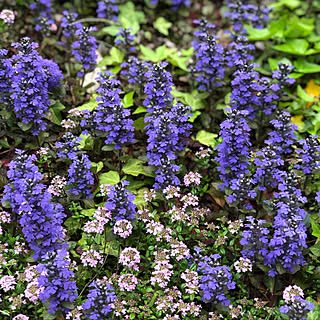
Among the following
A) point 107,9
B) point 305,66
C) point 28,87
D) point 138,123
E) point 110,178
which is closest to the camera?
point 28,87

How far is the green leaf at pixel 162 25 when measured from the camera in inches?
327

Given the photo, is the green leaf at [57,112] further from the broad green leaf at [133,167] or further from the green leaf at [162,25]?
the green leaf at [162,25]

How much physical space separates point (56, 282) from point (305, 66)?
5526mm

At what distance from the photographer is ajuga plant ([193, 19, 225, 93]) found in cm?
627

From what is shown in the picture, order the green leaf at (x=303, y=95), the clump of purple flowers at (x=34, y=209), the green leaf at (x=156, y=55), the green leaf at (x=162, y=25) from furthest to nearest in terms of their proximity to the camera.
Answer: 1. the green leaf at (x=162, y=25)
2. the green leaf at (x=156, y=55)
3. the green leaf at (x=303, y=95)
4. the clump of purple flowers at (x=34, y=209)

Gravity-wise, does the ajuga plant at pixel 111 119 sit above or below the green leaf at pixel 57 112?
above

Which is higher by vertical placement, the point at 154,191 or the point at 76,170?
the point at 76,170

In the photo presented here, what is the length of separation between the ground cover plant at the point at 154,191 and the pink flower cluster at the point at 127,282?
0.01 metres

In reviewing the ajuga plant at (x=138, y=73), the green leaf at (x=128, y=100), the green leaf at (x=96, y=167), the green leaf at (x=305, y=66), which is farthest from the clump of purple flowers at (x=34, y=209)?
the green leaf at (x=305, y=66)

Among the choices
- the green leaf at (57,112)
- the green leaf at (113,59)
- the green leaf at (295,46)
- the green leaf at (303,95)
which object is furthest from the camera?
the green leaf at (295,46)

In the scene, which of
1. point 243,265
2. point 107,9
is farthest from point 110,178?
point 107,9

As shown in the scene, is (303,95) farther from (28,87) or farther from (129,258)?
(28,87)

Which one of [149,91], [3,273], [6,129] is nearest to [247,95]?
[149,91]

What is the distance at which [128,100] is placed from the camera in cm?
640
